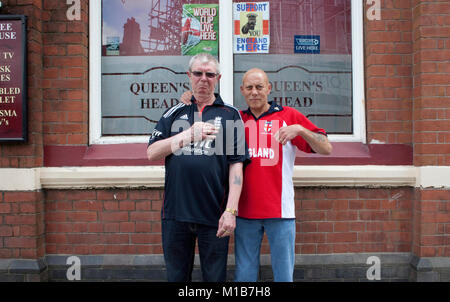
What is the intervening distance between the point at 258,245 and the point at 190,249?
1.65 feet

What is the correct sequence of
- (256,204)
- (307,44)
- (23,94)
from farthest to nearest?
(307,44) → (23,94) → (256,204)

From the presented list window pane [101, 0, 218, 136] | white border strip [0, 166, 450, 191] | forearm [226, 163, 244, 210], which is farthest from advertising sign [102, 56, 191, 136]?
forearm [226, 163, 244, 210]

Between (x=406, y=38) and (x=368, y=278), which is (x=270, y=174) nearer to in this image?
(x=368, y=278)

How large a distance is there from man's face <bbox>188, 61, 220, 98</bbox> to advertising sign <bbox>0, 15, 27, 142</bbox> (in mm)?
1993

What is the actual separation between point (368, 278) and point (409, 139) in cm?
145

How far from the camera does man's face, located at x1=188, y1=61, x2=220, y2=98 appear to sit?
2412 mm

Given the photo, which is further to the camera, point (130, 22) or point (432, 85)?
point (130, 22)

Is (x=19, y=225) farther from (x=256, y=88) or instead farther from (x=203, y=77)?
(x=256, y=88)

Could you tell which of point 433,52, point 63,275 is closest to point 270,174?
point 433,52

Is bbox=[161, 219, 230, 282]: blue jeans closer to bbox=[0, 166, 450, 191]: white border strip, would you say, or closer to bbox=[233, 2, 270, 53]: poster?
bbox=[0, 166, 450, 191]: white border strip

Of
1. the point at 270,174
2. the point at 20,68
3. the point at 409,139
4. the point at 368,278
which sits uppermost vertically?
the point at 20,68

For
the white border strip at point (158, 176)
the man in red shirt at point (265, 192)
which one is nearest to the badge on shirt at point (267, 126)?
the man in red shirt at point (265, 192)

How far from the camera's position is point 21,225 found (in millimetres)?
3518

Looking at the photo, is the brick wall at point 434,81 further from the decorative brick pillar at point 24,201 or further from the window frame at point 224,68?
the decorative brick pillar at point 24,201
